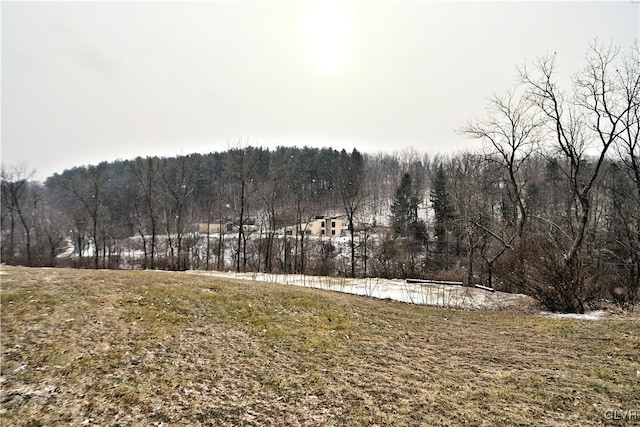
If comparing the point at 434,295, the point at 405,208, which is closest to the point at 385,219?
the point at 405,208

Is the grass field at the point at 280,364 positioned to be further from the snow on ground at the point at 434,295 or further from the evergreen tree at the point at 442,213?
the evergreen tree at the point at 442,213

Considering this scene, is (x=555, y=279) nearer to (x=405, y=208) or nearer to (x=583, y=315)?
(x=583, y=315)

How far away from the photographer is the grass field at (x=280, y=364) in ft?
12.7

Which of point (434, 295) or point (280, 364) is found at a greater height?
point (280, 364)

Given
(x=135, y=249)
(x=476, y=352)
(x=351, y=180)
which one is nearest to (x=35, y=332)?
(x=476, y=352)

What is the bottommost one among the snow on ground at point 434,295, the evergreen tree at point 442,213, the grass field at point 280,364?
the snow on ground at point 434,295

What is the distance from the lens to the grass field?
388 cm

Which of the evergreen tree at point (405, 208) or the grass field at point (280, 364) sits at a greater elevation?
the evergreen tree at point (405, 208)

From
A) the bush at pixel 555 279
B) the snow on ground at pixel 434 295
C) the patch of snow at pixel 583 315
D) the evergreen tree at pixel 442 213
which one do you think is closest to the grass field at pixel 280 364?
the patch of snow at pixel 583 315

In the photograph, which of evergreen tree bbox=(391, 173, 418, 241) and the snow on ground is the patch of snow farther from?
evergreen tree bbox=(391, 173, 418, 241)

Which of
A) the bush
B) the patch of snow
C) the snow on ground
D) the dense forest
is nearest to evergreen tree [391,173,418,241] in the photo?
the dense forest

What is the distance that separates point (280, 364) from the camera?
5324 mm

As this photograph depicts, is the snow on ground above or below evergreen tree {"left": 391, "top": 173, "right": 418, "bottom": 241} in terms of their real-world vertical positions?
below

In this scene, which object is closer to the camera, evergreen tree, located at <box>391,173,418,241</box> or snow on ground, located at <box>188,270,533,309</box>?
snow on ground, located at <box>188,270,533,309</box>
